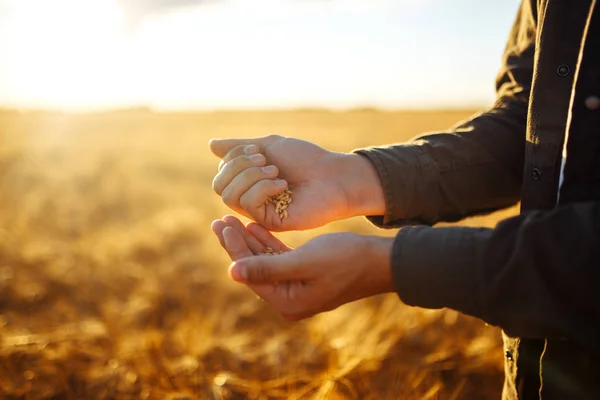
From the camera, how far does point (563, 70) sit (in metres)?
1.36

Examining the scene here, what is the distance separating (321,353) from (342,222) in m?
4.15

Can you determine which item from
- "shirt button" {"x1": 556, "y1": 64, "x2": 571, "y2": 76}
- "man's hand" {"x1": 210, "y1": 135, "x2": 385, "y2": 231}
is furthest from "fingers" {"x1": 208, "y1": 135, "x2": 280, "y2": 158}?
→ "shirt button" {"x1": 556, "y1": 64, "x2": 571, "y2": 76}

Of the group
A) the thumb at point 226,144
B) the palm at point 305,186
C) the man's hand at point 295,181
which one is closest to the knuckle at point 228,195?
the man's hand at point 295,181

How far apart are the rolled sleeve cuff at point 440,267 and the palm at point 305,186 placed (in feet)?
2.01

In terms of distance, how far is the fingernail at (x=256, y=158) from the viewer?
5.88 ft

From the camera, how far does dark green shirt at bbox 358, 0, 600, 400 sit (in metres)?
1.12

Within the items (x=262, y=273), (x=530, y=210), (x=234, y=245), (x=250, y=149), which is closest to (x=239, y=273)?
(x=262, y=273)

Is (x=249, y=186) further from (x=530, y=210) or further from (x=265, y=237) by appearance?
(x=530, y=210)

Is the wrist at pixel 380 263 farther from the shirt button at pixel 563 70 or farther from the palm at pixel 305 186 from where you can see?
the shirt button at pixel 563 70

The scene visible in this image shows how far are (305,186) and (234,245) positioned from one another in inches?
17.6

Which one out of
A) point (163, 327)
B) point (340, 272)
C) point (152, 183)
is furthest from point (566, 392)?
point (152, 183)

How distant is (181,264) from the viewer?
4.82 m

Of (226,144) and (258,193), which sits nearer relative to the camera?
(258,193)

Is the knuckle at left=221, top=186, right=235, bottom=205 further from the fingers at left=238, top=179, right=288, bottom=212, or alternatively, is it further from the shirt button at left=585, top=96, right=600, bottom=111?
the shirt button at left=585, top=96, right=600, bottom=111
